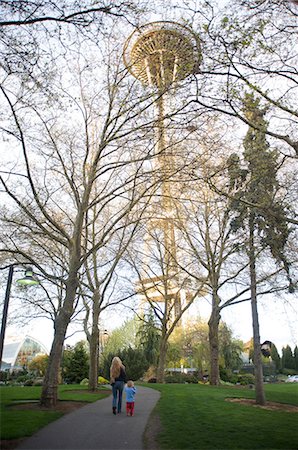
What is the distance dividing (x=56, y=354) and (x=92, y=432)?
4249 millimetres

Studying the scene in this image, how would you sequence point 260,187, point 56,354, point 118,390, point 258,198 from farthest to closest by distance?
point 258,198 → point 260,187 → point 56,354 → point 118,390

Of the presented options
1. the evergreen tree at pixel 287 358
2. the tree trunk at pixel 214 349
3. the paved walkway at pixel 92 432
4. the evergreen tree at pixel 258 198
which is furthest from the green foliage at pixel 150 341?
the evergreen tree at pixel 287 358

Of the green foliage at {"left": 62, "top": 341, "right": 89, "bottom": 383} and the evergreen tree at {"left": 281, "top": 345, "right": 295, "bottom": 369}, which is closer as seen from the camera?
the green foliage at {"left": 62, "top": 341, "right": 89, "bottom": 383}

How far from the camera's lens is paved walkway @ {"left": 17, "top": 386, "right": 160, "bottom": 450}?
5984 millimetres

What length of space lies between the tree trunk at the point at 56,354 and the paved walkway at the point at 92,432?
3.21 feet

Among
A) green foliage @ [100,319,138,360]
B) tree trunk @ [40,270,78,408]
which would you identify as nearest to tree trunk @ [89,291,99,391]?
tree trunk @ [40,270,78,408]

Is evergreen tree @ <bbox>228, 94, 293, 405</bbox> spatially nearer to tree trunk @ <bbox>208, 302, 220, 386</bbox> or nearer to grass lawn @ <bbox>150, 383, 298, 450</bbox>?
grass lawn @ <bbox>150, 383, 298, 450</bbox>

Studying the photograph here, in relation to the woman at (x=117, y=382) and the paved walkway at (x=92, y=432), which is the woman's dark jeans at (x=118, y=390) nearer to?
the woman at (x=117, y=382)

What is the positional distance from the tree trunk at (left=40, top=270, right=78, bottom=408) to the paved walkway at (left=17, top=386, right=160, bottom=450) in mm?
980

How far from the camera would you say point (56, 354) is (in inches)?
433

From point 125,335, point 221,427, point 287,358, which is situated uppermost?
point 125,335

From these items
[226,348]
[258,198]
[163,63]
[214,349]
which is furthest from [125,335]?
[163,63]

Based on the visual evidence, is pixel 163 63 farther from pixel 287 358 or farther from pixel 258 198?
pixel 287 358

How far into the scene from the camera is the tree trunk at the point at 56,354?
10422 mm
